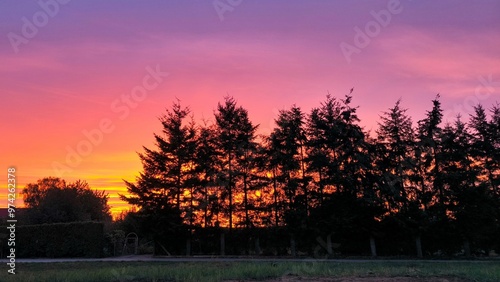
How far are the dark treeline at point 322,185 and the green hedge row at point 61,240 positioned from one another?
4026 mm

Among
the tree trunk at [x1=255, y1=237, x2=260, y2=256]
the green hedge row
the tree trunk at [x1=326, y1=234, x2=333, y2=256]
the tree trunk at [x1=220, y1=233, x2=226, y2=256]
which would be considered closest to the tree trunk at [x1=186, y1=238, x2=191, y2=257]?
the tree trunk at [x1=220, y1=233, x2=226, y2=256]

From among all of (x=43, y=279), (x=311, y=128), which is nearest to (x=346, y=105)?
(x=311, y=128)

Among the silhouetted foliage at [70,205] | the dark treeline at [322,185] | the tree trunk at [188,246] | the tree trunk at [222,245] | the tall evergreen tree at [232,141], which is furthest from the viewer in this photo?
the silhouetted foliage at [70,205]

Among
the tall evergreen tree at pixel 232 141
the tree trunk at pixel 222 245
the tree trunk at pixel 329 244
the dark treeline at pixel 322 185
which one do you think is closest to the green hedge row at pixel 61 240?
the dark treeline at pixel 322 185

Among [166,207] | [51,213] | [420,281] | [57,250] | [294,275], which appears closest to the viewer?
[420,281]

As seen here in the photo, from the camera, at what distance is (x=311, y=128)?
35.8 meters

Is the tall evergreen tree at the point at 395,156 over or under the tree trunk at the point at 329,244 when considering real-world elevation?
over

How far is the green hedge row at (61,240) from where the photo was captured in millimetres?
32406

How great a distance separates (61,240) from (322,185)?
22.5 m

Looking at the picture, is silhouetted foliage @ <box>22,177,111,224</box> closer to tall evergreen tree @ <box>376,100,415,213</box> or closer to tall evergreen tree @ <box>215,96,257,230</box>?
tall evergreen tree @ <box>215,96,257,230</box>

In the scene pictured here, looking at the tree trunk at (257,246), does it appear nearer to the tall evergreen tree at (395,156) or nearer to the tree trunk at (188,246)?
the tree trunk at (188,246)

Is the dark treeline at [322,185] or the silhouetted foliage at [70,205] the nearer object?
the dark treeline at [322,185]

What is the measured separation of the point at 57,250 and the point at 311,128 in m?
24.1

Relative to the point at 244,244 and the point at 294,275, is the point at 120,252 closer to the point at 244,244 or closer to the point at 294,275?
the point at 244,244
